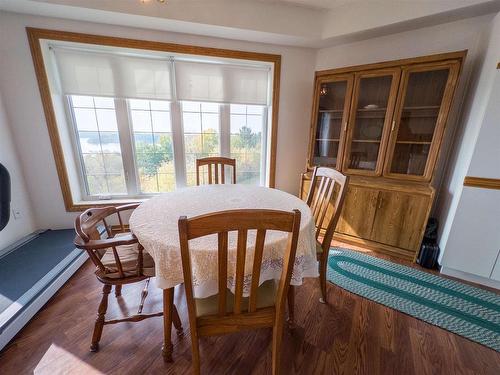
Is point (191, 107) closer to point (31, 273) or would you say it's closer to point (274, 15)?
point (274, 15)

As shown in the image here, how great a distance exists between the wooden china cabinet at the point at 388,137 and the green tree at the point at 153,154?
5.94ft

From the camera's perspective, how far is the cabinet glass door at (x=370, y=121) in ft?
6.79

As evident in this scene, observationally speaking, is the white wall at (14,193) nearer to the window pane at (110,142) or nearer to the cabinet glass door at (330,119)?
the window pane at (110,142)

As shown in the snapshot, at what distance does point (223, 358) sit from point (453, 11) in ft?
10.4

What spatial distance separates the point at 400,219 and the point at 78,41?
3.61 m

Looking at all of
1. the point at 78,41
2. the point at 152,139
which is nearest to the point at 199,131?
the point at 152,139

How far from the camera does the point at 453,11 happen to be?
5.68 ft

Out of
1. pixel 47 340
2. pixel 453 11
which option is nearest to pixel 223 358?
pixel 47 340

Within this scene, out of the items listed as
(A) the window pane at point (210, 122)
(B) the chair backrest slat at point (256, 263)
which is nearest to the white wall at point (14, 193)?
Result: (A) the window pane at point (210, 122)

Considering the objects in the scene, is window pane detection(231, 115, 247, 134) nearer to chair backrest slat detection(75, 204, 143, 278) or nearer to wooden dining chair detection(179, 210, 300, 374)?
chair backrest slat detection(75, 204, 143, 278)

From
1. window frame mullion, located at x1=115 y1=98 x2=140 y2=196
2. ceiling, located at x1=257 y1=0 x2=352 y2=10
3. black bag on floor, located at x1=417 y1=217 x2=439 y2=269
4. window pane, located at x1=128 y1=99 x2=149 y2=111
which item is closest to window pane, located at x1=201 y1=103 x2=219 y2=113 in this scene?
window pane, located at x1=128 y1=99 x2=149 y2=111

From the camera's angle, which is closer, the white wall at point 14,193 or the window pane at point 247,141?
the white wall at point 14,193

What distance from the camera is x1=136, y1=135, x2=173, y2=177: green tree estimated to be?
2510 millimetres

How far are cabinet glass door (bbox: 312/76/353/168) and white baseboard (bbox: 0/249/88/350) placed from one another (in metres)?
2.71
